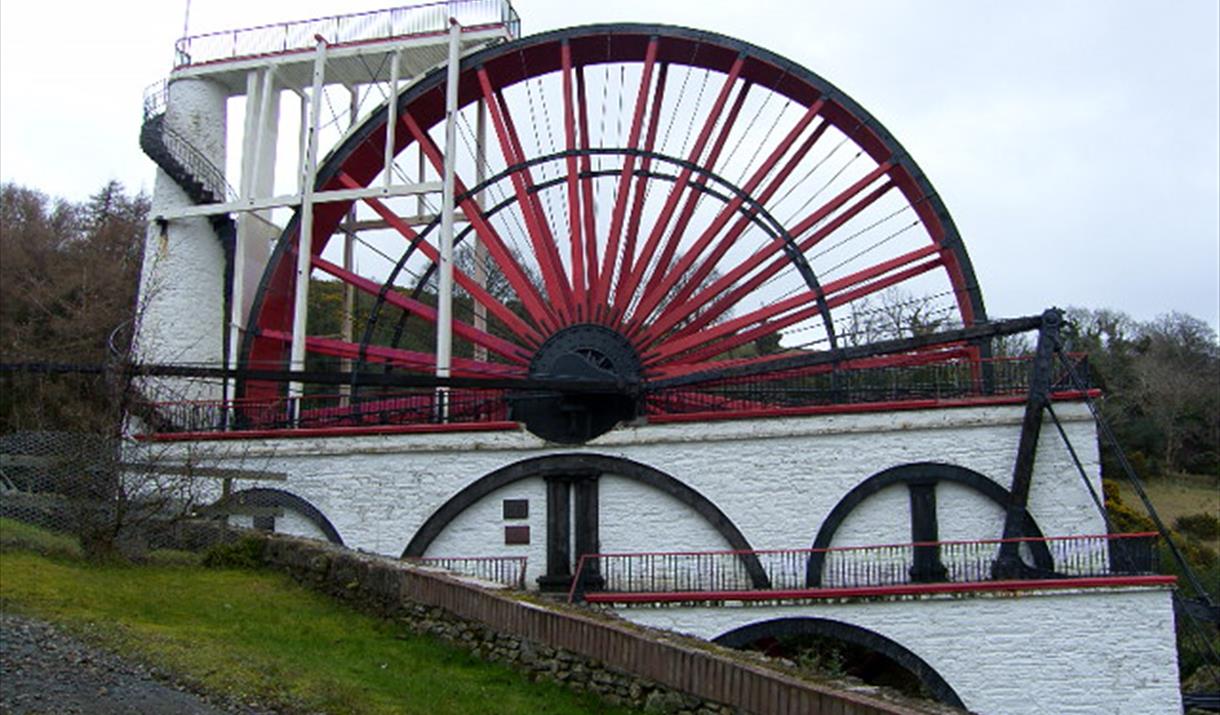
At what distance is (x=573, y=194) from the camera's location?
18.9 metres

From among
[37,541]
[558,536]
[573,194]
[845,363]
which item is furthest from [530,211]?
[37,541]

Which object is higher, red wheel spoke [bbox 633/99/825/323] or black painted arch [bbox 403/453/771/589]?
red wheel spoke [bbox 633/99/825/323]

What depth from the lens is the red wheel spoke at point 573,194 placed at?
18.2 m

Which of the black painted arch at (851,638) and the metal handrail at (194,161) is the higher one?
the metal handrail at (194,161)

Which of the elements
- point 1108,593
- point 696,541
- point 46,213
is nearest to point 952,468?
point 1108,593

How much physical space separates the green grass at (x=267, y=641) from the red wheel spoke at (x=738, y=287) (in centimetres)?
835

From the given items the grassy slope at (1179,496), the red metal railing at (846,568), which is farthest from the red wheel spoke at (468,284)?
the grassy slope at (1179,496)

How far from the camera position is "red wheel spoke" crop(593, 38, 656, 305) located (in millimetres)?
18125

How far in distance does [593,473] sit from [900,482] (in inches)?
170

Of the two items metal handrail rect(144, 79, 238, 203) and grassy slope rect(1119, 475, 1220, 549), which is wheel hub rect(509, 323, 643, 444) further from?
grassy slope rect(1119, 475, 1220, 549)

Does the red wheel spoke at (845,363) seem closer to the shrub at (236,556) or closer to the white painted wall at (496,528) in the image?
the white painted wall at (496,528)

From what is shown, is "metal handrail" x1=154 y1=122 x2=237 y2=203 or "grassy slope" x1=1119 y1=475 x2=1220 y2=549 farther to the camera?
"grassy slope" x1=1119 y1=475 x2=1220 y2=549

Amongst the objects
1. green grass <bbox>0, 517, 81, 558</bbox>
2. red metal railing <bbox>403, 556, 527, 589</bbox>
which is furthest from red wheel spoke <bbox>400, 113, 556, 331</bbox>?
green grass <bbox>0, 517, 81, 558</bbox>

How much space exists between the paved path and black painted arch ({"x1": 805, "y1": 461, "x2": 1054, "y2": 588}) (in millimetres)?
8987
